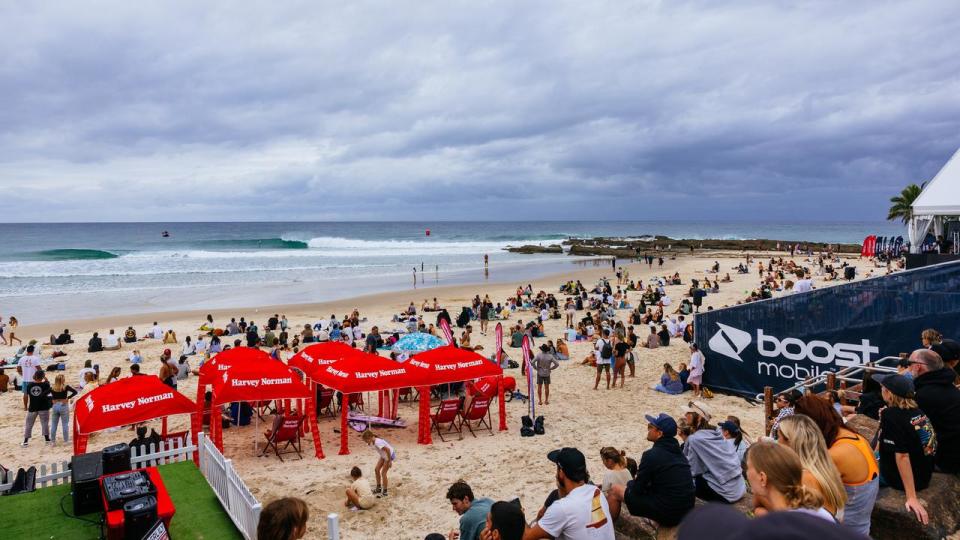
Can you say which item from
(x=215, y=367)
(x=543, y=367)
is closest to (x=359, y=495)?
(x=215, y=367)

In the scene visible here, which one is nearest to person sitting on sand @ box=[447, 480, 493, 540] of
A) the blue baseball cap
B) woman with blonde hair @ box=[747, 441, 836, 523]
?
the blue baseball cap

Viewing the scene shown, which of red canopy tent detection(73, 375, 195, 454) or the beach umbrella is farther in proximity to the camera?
the beach umbrella

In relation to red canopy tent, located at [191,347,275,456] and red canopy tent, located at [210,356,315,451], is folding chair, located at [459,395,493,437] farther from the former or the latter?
red canopy tent, located at [191,347,275,456]

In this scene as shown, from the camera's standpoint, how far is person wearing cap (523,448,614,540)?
443cm

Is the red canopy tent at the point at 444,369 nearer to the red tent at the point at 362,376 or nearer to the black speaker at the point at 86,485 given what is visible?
the red tent at the point at 362,376

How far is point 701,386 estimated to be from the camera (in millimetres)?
13773

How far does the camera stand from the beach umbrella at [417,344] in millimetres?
13977

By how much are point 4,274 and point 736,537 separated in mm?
63330

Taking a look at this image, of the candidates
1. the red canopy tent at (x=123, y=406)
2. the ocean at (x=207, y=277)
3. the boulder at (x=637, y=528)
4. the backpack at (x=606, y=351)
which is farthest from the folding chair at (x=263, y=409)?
the ocean at (x=207, y=277)

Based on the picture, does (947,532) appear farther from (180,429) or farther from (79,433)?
(180,429)

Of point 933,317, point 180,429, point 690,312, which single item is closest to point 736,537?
point 933,317

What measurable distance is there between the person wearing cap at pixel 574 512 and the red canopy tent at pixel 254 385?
659 centimetres

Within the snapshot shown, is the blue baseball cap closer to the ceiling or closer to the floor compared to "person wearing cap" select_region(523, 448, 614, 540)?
closer to the ceiling

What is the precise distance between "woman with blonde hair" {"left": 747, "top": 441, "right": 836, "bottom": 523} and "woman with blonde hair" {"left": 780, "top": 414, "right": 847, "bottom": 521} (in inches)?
12.2
